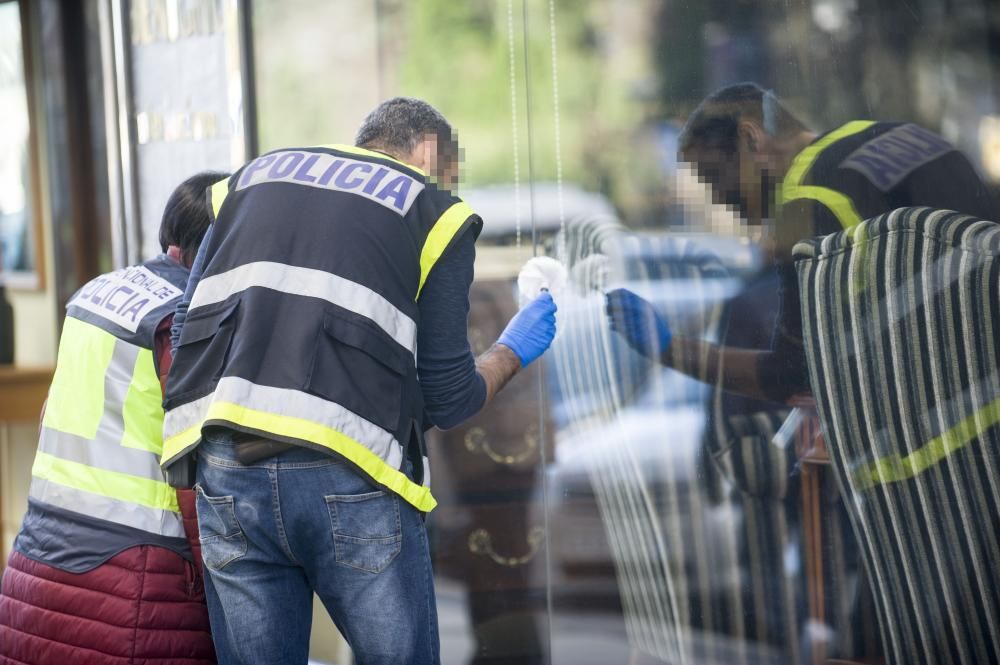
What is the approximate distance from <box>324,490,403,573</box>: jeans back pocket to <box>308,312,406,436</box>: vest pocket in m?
0.12

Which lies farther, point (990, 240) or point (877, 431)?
point (877, 431)

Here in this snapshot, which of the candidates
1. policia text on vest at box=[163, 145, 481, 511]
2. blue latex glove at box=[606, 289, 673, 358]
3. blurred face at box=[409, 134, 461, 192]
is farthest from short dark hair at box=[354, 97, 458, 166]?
blue latex glove at box=[606, 289, 673, 358]

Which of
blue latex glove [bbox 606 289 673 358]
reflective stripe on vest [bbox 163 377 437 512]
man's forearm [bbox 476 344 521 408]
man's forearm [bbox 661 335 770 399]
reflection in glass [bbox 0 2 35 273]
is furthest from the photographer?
reflection in glass [bbox 0 2 35 273]

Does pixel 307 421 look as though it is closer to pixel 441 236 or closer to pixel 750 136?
pixel 441 236

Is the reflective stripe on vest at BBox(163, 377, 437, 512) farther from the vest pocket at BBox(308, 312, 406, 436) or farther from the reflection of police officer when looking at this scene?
the reflection of police officer

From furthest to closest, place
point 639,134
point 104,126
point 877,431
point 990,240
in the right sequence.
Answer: point 104,126, point 639,134, point 877,431, point 990,240

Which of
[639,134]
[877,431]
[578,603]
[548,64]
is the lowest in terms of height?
[578,603]

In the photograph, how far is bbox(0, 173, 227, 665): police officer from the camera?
7.48ft

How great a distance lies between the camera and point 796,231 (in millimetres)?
2457

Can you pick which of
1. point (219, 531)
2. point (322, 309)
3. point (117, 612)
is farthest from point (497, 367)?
point (117, 612)

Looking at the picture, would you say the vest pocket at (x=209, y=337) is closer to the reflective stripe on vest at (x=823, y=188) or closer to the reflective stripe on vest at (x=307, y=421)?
the reflective stripe on vest at (x=307, y=421)

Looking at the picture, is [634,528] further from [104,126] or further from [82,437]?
[104,126]

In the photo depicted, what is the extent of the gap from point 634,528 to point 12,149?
321 cm

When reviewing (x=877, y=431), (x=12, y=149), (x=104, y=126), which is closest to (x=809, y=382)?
(x=877, y=431)
